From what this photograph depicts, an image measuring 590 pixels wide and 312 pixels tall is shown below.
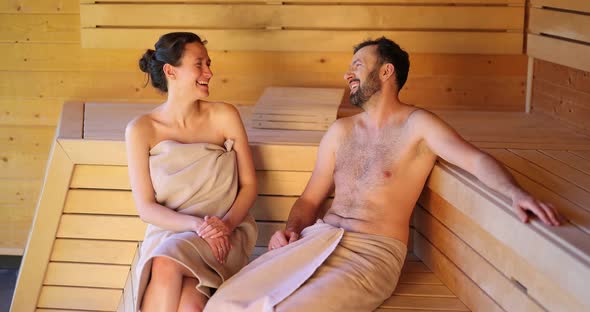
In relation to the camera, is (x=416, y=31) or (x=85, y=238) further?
(x=416, y=31)

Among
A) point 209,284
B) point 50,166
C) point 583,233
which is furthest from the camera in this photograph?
point 50,166

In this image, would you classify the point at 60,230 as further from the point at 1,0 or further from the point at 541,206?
the point at 541,206

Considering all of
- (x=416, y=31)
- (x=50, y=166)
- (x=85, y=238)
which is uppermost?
(x=416, y=31)

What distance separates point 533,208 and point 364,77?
900mm

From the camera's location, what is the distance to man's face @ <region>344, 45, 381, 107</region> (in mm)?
3072

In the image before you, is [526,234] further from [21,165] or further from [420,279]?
[21,165]

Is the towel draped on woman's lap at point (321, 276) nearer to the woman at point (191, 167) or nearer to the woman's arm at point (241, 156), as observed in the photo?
the woman at point (191, 167)

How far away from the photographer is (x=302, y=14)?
14.5ft

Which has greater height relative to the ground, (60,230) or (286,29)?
(286,29)

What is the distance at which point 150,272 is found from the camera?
2.86m

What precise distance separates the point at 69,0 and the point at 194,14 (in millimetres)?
680

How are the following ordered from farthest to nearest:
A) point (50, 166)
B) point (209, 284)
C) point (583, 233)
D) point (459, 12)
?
1. point (459, 12)
2. point (50, 166)
3. point (209, 284)
4. point (583, 233)

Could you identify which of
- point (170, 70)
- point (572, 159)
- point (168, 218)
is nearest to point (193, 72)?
point (170, 70)

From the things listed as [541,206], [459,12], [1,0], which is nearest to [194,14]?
[1,0]
